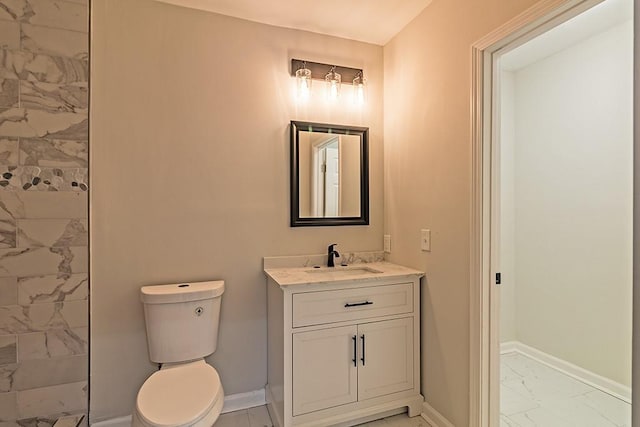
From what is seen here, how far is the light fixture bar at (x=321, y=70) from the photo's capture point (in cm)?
229

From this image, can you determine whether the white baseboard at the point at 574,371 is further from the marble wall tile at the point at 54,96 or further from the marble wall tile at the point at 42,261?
the marble wall tile at the point at 54,96

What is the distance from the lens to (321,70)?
234 centimetres

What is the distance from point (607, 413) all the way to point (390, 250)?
5.30 ft

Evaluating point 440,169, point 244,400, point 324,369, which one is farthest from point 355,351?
point 440,169

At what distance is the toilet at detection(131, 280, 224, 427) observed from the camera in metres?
1.56

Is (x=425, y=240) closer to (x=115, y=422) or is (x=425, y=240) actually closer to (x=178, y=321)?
(x=178, y=321)

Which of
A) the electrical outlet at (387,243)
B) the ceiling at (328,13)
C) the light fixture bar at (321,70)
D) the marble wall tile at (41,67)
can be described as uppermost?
the ceiling at (328,13)

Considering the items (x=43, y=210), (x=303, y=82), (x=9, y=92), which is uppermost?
(x=303, y=82)

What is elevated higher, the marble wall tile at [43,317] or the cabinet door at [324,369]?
the marble wall tile at [43,317]

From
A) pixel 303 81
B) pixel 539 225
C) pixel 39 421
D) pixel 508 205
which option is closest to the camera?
pixel 39 421

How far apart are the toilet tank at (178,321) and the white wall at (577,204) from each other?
2.51m

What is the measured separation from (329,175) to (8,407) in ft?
7.14

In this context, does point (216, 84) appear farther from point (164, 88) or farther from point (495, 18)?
point (495, 18)

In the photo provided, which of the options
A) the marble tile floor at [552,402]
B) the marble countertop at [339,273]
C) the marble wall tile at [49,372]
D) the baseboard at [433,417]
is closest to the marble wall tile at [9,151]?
the marble wall tile at [49,372]
